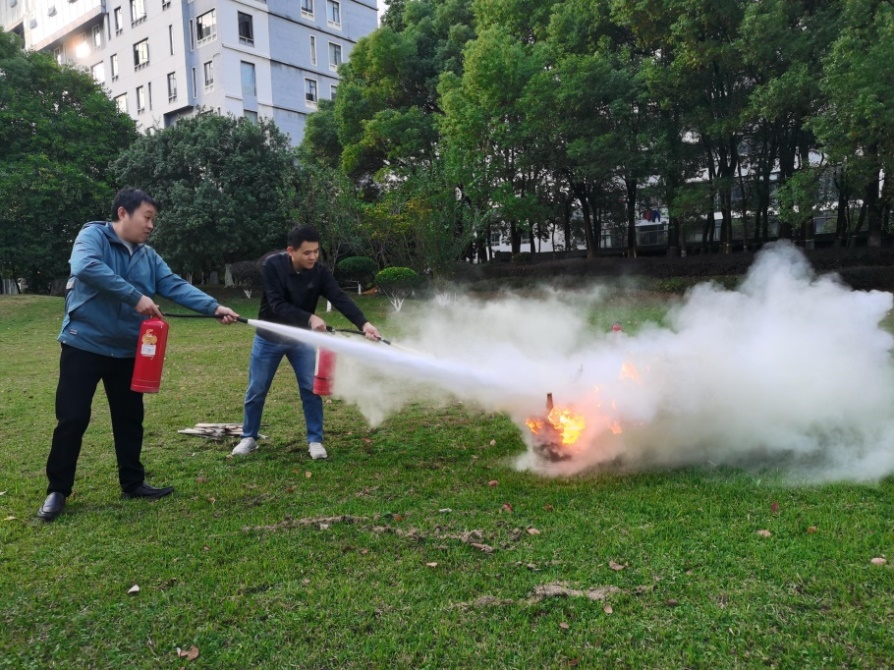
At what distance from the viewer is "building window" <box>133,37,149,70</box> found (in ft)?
146

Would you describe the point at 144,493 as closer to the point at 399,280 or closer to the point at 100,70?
the point at 399,280

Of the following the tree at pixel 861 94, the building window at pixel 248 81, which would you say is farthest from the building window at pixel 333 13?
the tree at pixel 861 94

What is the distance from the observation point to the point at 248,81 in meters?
41.9

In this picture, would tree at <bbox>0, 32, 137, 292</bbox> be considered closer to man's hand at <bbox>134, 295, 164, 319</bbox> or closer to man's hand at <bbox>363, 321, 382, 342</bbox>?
man's hand at <bbox>134, 295, 164, 319</bbox>

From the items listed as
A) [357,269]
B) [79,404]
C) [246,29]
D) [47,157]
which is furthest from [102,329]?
[246,29]

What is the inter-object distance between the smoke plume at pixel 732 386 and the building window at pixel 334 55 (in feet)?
155

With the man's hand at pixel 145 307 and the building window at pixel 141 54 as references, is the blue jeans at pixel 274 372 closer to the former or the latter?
the man's hand at pixel 145 307

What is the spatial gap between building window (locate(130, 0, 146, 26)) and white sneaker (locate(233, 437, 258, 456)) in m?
48.7

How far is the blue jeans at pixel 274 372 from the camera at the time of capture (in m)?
6.03

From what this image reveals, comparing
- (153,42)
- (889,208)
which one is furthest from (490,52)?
(153,42)

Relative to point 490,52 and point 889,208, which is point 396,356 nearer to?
point 490,52

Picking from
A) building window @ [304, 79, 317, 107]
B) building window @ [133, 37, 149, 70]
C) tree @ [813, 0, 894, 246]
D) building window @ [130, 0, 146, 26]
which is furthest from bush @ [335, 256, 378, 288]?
building window @ [130, 0, 146, 26]

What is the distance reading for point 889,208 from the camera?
71.7 feet

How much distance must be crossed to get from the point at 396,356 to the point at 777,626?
140 inches
